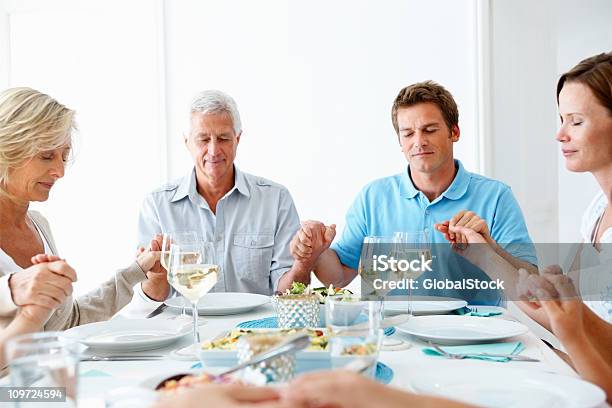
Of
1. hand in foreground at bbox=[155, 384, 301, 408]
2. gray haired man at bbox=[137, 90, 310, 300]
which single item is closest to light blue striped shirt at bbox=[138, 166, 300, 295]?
gray haired man at bbox=[137, 90, 310, 300]

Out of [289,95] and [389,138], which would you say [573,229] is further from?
[289,95]

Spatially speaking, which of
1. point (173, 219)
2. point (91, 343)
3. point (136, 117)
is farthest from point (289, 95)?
point (91, 343)

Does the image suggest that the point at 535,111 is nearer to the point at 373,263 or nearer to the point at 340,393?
the point at 373,263

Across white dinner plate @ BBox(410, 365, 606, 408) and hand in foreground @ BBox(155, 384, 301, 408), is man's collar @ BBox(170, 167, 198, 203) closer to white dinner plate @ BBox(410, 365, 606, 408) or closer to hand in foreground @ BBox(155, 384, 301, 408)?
white dinner plate @ BBox(410, 365, 606, 408)

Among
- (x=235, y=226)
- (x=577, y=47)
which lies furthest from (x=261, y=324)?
(x=577, y=47)

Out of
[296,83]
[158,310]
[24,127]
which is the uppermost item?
[296,83]

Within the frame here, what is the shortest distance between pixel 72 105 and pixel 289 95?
1.38 metres

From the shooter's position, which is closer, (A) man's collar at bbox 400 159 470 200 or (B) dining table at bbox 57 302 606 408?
(B) dining table at bbox 57 302 606 408

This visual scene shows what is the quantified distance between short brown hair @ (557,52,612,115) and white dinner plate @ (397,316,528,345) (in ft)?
2.73

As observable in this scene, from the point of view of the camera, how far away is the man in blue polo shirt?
2422 mm

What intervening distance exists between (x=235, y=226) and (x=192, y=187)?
23 centimetres

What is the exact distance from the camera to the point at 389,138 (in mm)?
3664

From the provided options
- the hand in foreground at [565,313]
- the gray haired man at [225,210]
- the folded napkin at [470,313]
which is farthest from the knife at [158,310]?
the hand in foreground at [565,313]

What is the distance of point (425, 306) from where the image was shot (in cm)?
174
